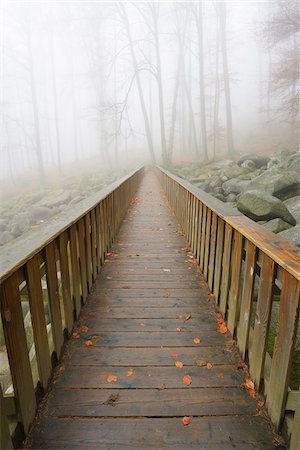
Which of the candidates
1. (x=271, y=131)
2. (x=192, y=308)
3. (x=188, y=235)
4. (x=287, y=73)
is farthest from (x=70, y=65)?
(x=192, y=308)

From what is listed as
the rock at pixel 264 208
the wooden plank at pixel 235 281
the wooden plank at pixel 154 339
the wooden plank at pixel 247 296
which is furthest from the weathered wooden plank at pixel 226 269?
the rock at pixel 264 208

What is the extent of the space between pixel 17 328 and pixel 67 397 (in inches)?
32.3

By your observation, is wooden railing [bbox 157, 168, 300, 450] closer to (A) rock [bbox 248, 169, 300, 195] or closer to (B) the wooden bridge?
(B) the wooden bridge

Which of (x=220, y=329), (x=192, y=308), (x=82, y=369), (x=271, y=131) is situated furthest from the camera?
(x=271, y=131)

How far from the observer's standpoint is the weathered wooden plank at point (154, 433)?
1.94 m

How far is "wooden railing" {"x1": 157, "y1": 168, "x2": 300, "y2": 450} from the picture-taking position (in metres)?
1.88

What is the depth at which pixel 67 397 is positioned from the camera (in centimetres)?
232

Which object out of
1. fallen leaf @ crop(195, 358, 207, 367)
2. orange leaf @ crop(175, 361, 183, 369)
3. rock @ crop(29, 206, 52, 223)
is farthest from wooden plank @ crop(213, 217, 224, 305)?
rock @ crop(29, 206, 52, 223)

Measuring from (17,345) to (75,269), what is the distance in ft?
4.97

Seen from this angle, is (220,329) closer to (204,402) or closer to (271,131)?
(204,402)

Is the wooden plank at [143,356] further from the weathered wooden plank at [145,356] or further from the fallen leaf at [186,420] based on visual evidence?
the fallen leaf at [186,420]

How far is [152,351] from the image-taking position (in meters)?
2.90

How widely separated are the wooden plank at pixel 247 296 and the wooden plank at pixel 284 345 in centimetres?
56

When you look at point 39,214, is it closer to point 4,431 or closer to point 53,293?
point 53,293
